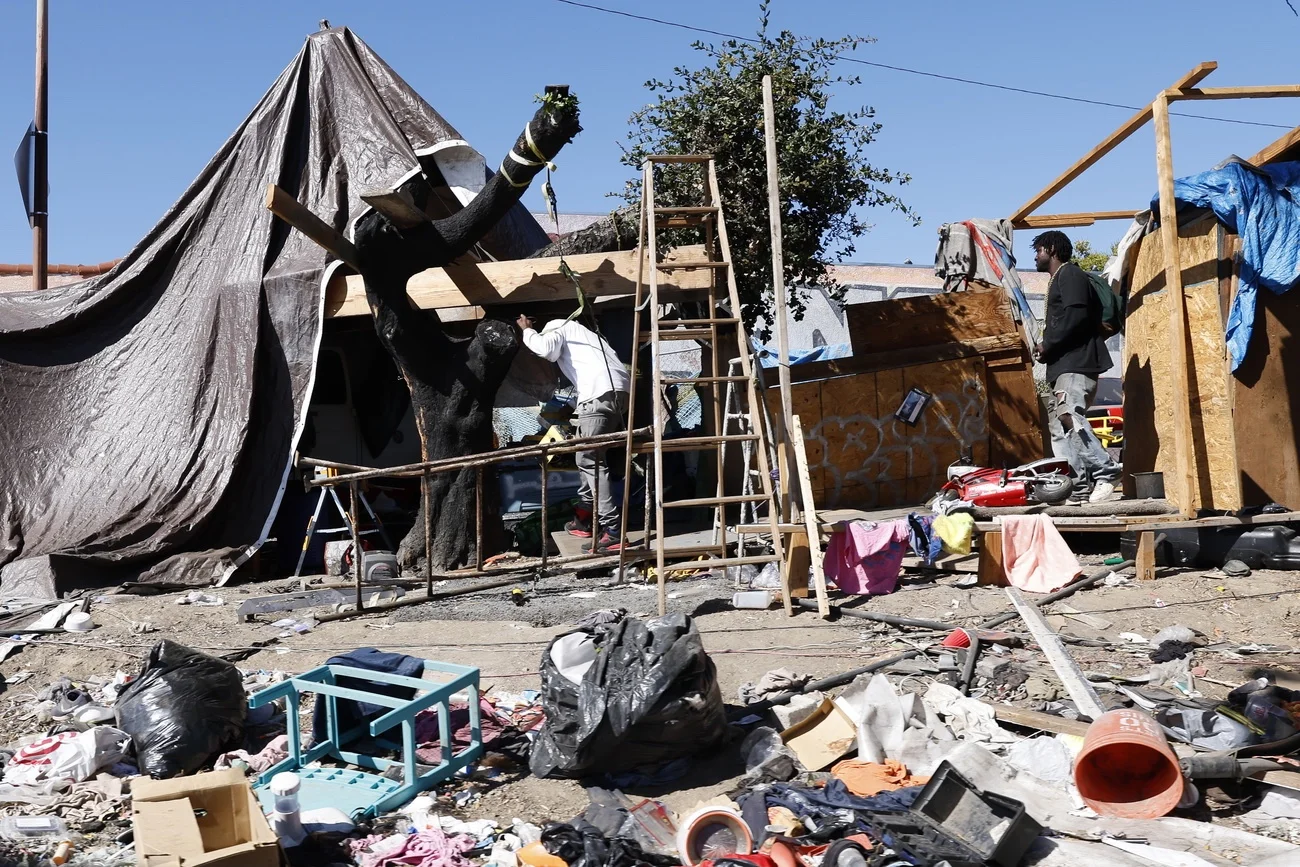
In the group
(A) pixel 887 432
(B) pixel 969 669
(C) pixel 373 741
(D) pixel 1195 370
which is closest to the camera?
(C) pixel 373 741

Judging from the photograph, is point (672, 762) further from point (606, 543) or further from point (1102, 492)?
point (1102, 492)

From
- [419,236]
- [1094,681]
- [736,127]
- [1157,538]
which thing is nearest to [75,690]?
[419,236]

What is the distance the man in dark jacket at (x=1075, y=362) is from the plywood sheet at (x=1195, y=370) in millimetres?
317

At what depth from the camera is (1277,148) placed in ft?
22.9

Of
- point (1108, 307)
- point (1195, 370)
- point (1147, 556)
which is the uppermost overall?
point (1108, 307)

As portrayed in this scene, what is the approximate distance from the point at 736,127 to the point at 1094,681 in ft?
22.4

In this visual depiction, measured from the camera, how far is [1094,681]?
16.5 feet

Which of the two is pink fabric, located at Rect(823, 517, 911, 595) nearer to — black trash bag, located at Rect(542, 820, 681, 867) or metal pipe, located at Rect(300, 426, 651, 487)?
metal pipe, located at Rect(300, 426, 651, 487)

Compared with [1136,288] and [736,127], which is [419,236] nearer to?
[736,127]

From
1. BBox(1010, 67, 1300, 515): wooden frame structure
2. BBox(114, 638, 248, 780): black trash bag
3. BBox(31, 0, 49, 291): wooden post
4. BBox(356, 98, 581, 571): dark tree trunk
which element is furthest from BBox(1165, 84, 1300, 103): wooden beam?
BBox(31, 0, 49, 291): wooden post

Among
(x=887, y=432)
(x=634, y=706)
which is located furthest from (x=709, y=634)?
(x=887, y=432)

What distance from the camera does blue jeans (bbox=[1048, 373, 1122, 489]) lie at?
26.8ft

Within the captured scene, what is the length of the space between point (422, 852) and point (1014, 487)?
5675 mm

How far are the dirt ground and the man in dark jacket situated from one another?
108 centimetres
